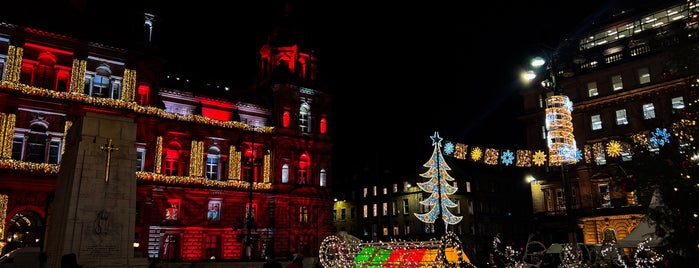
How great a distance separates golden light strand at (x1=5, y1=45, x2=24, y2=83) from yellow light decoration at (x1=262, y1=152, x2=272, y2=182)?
71.7 ft

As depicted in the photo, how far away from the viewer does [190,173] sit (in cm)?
4597

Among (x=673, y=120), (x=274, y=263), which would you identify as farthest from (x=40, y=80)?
(x=673, y=120)

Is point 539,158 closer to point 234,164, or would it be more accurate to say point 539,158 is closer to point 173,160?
point 234,164

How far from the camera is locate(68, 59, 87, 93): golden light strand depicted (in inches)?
1578

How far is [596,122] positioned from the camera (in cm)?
4475

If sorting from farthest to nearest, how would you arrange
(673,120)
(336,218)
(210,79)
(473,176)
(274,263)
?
(336,218)
(473,176)
(210,79)
(274,263)
(673,120)

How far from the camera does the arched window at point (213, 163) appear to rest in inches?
1901

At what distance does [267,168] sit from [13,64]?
2272 centimetres

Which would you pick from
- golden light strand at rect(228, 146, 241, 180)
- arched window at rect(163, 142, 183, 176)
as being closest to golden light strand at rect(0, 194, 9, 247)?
arched window at rect(163, 142, 183, 176)

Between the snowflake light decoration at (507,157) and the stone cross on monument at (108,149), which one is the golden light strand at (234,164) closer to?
the snowflake light decoration at (507,157)

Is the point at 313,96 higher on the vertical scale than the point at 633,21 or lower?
lower

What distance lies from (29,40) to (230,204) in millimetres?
21012

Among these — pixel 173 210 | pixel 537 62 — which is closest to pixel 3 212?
pixel 173 210

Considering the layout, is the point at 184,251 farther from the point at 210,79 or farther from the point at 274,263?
the point at 274,263
